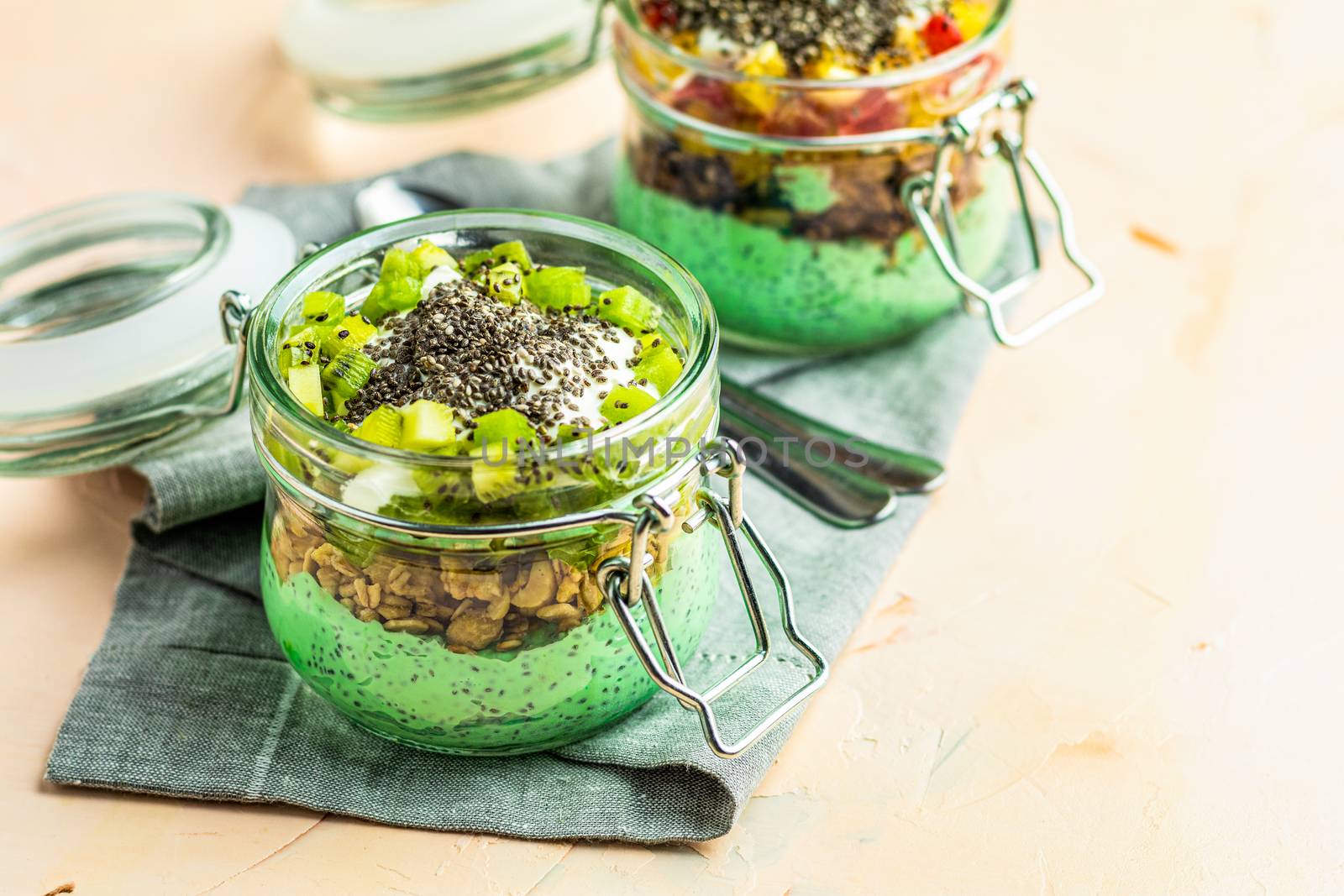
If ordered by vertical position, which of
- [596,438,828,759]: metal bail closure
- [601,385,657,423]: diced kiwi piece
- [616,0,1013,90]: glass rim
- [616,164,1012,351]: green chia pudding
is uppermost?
[616,0,1013,90]: glass rim

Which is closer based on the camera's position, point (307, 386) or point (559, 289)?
point (307, 386)

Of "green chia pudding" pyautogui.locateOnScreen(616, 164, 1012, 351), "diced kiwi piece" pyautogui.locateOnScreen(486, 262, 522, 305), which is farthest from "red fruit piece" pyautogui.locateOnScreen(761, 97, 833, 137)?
"diced kiwi piece" pyautogui.locateOnScreen(486, 262, 522, 305)

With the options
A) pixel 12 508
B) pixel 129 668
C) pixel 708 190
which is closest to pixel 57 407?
pixel 12 508

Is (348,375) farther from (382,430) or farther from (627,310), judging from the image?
(627,310)

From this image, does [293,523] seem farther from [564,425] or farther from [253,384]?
[564,425]

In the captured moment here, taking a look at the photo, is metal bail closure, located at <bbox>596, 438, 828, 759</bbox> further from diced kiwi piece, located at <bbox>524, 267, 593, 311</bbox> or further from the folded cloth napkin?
diced kiwi piece, located at <bbox>524, 267, 593, 311</bbox>

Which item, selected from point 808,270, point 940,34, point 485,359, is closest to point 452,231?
point 485,359
